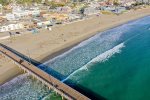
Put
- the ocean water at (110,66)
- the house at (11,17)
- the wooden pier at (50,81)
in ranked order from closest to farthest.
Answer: the wooden pier at (50,81) < the ocean water at (110,66) < the house at (11,17)

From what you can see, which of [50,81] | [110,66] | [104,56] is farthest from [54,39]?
[50,81]

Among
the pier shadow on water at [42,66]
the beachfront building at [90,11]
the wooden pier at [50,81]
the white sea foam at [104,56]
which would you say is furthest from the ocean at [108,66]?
the beachfront building at [90,11]

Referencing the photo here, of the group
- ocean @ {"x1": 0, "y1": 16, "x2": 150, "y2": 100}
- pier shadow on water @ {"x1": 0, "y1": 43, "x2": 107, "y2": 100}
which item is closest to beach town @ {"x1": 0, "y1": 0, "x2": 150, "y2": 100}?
pier shadow on water @ {"x1": 0, "y1": 43, "x2": 107, "y2": 100}

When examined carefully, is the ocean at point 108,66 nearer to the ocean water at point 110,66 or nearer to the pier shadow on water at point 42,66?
the ocean water at point 110,66

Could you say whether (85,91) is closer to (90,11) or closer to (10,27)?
(10,27)

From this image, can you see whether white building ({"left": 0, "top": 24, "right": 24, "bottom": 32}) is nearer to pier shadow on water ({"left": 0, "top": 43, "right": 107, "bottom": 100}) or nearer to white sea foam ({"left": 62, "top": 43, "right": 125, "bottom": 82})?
pier shadow on water ({"left": 0, "top": 43, "right": 107, "bottom": 100})

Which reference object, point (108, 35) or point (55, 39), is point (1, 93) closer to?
point (55, 39)

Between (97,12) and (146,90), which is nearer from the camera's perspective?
(146,90)

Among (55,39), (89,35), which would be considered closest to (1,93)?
(55,39)
